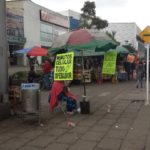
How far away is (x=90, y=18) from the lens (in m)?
54.4

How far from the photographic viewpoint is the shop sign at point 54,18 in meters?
46.7

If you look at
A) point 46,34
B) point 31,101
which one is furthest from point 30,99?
A: point 46,34

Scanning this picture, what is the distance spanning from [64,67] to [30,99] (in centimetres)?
142

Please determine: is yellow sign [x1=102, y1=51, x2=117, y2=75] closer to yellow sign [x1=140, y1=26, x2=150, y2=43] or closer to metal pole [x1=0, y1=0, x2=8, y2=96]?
yellow sign [x1=140, y1=26, x2=150, y2=43]

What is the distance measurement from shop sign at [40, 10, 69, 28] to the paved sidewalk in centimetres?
3515

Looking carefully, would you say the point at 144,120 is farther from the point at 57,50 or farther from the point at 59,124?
the point at 57,50

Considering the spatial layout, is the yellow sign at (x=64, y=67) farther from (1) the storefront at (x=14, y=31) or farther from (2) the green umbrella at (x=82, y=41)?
(1) the storefront at (x=14, y=31)

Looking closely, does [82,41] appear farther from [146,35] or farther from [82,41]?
[146,35]

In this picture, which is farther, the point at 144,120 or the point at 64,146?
the point at 144,120

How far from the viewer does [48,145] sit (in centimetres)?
769

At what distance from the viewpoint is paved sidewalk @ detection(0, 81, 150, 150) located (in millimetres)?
7715

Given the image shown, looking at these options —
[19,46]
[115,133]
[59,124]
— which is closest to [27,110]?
[59,124]

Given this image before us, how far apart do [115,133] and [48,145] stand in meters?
1.80

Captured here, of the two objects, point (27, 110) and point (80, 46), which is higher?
point (80, 46)
